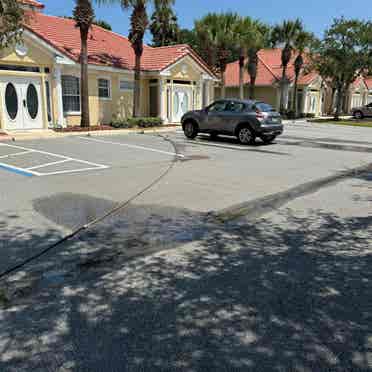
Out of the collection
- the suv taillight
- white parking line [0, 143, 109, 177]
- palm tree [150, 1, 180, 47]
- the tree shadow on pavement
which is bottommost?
the tree shadow on pavement

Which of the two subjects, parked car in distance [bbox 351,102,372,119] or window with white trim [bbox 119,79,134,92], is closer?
window with white trim [bbox 119,79,134,92]

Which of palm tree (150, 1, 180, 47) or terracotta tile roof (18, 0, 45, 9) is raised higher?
palm tree (150, 1, 180, 47)

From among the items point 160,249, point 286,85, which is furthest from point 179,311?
point 286,85

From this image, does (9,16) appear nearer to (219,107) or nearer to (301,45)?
(219,107)

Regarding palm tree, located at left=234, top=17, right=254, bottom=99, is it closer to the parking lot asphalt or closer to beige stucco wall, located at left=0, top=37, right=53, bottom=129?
beige stucco wall, located at left=0, top=37, right=53, bottom=129

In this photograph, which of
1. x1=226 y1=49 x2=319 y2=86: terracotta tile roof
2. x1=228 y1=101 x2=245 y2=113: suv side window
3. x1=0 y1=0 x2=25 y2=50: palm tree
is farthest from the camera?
x1=226 y1=49 x2=319 y2=86: terracotta tile roof

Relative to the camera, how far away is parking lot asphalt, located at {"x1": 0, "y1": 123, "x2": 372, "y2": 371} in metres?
2.81

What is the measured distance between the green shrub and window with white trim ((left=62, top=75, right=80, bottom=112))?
7.09 feet

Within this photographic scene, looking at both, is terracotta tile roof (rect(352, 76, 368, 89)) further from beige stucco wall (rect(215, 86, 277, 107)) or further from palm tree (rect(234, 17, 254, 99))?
palm tree (rect(234, 17, 254, 99))

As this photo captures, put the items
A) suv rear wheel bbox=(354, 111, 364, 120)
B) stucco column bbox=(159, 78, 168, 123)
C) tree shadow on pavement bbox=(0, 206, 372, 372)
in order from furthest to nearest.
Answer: suv rear wheel bbox=(354, 111, 364, 120)
stucco column bbox=(159, 78, 168, 123)
tree shadow on pavement bbox=(0, 206, 372, 372)

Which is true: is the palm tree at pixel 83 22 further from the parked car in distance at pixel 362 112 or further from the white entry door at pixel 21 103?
A: the parked car in distance at pixel 362 112

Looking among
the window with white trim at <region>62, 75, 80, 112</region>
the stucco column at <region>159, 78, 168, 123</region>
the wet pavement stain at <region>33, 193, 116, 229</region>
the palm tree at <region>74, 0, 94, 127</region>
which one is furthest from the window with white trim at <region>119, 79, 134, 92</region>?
the wet pavement stain at <region>33, 193, 116, 229</region>

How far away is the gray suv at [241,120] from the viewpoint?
47.9 feet

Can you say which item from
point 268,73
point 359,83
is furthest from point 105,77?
point 359,83
